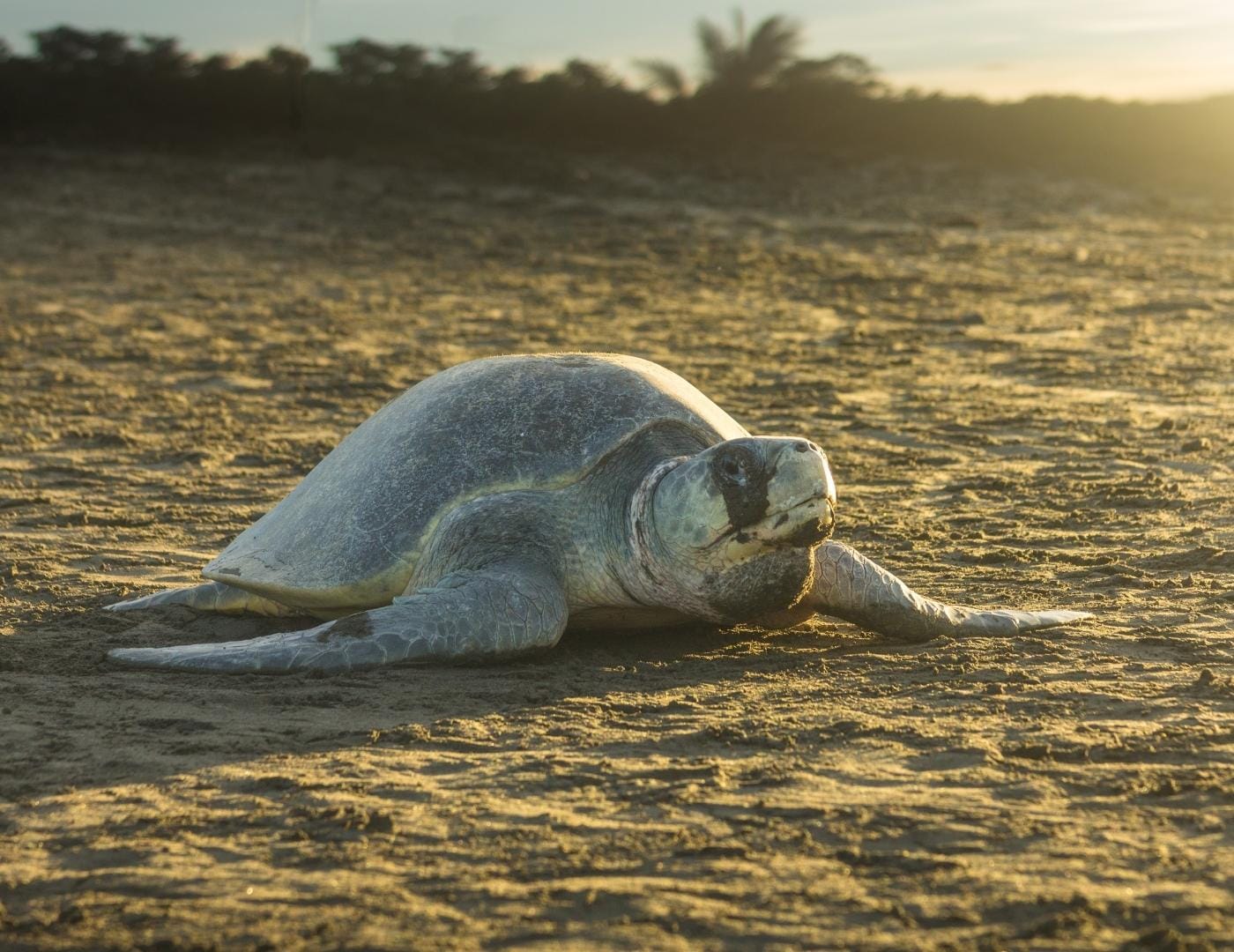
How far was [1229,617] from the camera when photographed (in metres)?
4.49

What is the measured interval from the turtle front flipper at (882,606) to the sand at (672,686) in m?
0.08

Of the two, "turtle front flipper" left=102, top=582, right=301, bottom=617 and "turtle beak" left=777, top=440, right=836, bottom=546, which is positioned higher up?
"turtle beak" left=777, top=440, right=836, bottom=546

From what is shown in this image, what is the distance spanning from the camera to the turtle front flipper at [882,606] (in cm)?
427

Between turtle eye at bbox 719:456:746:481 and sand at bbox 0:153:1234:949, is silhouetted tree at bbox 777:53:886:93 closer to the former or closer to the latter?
sand at bbox 0:153:1234:949

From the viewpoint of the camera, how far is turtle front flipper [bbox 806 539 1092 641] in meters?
4.27

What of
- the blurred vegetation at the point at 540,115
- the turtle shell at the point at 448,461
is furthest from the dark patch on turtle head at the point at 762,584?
the blurred vegetation at the point at 540,115

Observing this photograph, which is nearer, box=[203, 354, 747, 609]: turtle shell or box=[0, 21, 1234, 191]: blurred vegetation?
box=[203, 354, 747, 609]: turtle shell

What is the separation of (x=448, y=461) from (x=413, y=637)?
72 centimetres

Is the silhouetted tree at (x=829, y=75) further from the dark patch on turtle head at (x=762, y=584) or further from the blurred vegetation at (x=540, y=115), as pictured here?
the dark patch on turtle head at (x=762, y=584)

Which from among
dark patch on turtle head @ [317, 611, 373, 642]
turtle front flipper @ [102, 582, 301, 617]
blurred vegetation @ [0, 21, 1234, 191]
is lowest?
turtle front flipper @ [102, 582, 301, 617]

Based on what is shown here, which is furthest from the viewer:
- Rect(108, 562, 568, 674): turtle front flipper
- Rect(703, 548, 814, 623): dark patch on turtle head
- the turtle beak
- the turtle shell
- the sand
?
the turtle shell

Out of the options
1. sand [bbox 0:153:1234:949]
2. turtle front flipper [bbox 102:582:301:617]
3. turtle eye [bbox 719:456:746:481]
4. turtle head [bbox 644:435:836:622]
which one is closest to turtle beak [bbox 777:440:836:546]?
turtle head [bbox 644:435:836:622]

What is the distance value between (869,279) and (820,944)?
1101cm

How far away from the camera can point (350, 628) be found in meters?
4.02
